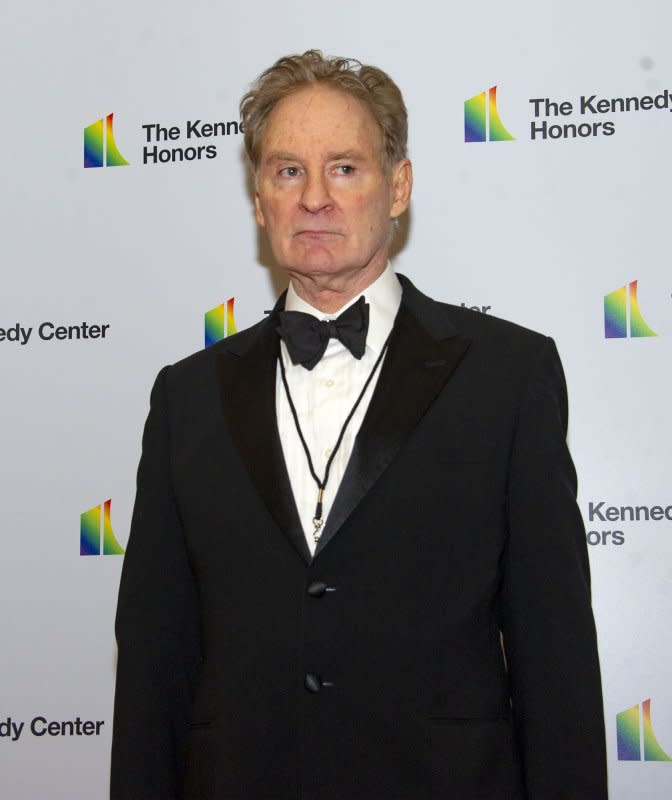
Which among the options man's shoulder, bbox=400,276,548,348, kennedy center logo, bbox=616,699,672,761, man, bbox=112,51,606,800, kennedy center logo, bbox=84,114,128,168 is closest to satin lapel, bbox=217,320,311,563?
man, bbox=112,51,606,800

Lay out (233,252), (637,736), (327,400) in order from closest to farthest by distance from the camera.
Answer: (327,400), (637,736), (233,252)

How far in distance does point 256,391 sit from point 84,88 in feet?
4.19

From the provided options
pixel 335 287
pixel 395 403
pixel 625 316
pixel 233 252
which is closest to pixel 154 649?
pixel 395 403

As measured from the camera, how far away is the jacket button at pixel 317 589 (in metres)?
1.77

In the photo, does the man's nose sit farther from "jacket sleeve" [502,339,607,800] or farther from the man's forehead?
"jacket sleeve" [502,339,607,800]

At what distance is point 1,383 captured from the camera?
287 centimetres

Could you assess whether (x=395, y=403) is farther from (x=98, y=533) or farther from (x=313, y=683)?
(x=98, y=533)

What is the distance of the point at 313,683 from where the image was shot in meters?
1.75

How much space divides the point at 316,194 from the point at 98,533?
1177 mm

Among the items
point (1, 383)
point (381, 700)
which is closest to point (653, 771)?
point (381, 700)

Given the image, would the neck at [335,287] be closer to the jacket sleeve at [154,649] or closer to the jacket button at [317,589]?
the jacket sleeve at [154,649]

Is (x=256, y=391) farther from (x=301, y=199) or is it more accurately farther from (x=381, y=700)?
(x=381, y=700)

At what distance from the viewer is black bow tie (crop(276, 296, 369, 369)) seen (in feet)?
6.53

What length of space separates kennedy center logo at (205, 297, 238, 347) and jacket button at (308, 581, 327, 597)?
111cm
